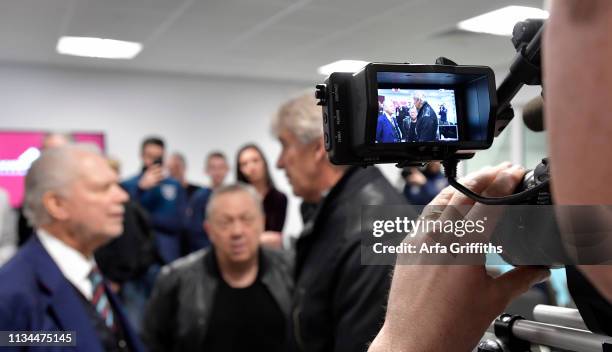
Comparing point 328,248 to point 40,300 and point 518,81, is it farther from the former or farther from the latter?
point 518,81

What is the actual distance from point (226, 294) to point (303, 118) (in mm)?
770

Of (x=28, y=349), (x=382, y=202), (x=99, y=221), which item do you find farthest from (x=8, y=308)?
(x=382, y=202)

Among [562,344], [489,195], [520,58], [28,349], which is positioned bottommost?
[28,349]

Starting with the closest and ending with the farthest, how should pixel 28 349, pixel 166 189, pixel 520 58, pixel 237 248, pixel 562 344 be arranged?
pixel 520 58
pixel 562 344
pixel 28 349
pixel 237 248
pixel 166 189

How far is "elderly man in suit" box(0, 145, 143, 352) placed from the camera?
121 cm

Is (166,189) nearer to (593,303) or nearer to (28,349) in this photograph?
(28,349)

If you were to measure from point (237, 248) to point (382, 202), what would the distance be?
0.81 m

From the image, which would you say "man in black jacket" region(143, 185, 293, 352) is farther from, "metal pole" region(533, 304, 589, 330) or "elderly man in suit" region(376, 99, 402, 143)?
"elderly man in suit" region(376, 99, 402, 143)

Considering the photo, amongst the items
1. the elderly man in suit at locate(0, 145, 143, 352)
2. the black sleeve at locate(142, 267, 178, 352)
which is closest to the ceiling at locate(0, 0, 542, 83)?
the black sleeve at locate(142, 267, 178, 352)

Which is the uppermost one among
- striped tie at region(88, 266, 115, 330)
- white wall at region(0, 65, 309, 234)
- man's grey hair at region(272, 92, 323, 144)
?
white wall at region(0, 65, 309, 234)

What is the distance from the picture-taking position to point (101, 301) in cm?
145

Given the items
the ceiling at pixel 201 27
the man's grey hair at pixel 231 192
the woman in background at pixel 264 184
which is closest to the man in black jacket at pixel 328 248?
the man's grey hair at pixel 231 192

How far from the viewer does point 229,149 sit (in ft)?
22.0

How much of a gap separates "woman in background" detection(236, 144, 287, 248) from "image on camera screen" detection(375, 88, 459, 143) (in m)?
2.52
